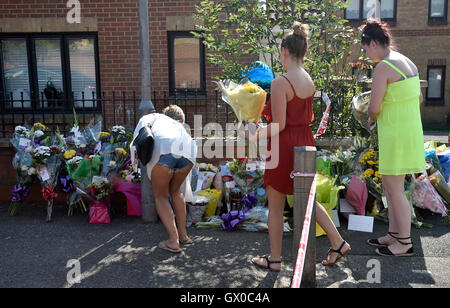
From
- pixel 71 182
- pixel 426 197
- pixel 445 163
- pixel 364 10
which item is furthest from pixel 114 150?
pixel 364 10

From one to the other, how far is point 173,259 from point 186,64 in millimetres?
4870

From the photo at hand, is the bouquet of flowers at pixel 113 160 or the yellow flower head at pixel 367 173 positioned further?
the bouquet of flowers at pixel 113 160

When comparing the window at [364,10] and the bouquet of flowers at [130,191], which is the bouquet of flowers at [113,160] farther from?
the window at [364,10]

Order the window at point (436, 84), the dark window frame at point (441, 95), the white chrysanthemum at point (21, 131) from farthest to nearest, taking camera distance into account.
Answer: the window at point (436, 84) < the dark window frame at point (441, 95) < the white chrysanthemum at point (21, 131)

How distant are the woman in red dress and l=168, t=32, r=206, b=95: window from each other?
456 centimetres

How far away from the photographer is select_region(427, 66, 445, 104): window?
18797 millimetres

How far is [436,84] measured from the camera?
19.1 m

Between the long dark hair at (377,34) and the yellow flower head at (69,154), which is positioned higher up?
the long dark hair at (377,34)

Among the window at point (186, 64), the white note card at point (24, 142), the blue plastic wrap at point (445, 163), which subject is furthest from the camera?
the window at point (186, 64)

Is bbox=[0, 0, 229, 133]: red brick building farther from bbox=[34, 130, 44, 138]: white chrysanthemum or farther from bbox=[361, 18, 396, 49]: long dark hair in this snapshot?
bbox=[361, 18, 396, 49]: long dark hair

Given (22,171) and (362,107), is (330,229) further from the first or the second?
(22,171)

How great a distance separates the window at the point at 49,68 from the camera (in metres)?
8.22

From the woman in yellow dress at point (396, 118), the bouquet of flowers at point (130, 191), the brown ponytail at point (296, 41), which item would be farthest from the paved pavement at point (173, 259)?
the brown ponytail at point (296, 41)

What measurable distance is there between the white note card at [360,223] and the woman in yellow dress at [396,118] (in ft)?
2.22
